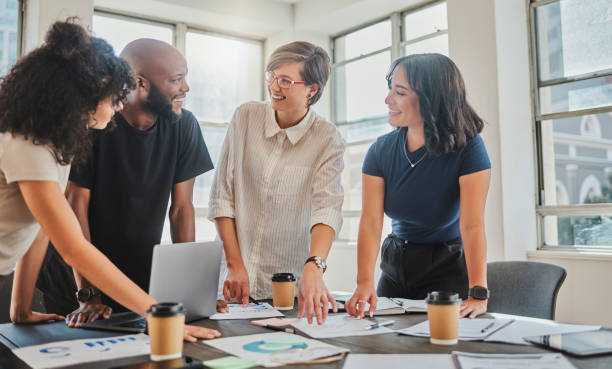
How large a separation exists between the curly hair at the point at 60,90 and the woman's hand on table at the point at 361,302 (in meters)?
0.85

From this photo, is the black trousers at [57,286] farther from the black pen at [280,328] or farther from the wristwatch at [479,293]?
the wristwatch at [479,293]

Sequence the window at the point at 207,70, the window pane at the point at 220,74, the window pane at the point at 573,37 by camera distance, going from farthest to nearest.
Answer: the window pane at the point at 220,74 → the window at the point at 207,70 → the window pane at the point at 573,37

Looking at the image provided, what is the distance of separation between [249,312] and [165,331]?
574 mm

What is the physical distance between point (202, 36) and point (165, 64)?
14.1 feet

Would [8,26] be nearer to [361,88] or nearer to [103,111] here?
[361,88]

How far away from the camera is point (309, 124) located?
1998 millimetres

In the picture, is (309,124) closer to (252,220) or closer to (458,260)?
(252,220)

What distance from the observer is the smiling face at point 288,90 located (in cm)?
193

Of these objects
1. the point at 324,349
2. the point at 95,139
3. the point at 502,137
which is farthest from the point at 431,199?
the point at 502,137

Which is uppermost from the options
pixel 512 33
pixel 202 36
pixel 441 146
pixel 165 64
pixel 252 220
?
pixel 202 36

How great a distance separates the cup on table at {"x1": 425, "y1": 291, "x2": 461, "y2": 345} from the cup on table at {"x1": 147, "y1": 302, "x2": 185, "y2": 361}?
0.56m

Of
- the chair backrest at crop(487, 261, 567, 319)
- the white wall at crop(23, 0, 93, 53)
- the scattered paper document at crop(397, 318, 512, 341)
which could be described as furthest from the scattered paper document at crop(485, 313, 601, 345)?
the white wall at crop(23, 0, 93, 53)

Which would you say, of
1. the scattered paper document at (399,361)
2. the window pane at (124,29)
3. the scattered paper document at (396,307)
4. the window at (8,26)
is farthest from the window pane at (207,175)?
the scattered paper document at (399,361)

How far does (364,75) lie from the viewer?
580 centimetres
